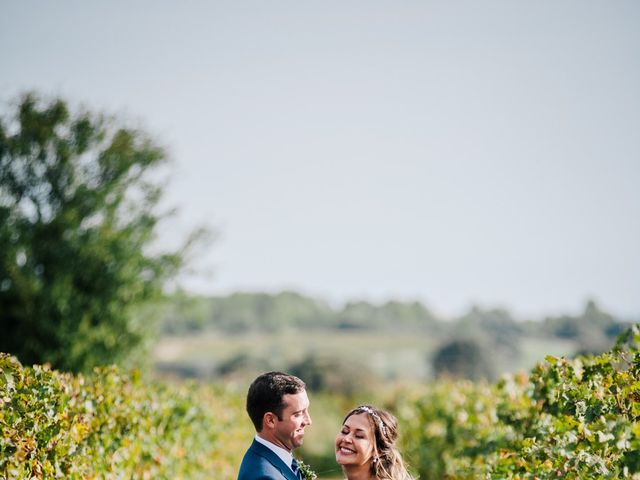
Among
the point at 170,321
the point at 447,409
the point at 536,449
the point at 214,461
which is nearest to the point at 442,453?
the point at 447,409

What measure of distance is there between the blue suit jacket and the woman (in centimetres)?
74

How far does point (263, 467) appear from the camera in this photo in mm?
3791

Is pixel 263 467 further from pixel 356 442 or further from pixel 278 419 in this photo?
pixel 356 442

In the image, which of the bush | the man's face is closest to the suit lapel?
the man's face

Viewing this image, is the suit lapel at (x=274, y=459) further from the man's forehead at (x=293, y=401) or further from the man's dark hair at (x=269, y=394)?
the man's forehead at (x=293, y=401)

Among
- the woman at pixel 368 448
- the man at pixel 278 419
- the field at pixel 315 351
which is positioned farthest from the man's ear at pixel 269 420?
the field at pixel 315 351

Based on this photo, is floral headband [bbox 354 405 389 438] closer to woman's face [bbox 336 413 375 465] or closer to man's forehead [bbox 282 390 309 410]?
woman's face [bbox 336 413 375 465]

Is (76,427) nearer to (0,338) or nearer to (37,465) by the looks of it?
(37,465)

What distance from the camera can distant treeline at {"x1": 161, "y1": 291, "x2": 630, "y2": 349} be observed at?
7319cm

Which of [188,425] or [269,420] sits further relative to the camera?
[188,425]

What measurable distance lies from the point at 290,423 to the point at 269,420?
14cm

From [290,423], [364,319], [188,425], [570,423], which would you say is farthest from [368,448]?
[364,319]

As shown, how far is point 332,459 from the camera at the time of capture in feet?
61.6

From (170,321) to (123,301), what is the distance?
60565 millimetres
